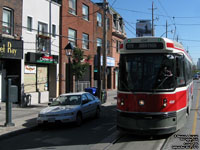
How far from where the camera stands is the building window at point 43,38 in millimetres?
19594

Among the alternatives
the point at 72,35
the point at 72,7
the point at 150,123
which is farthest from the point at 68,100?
the point at 72,7

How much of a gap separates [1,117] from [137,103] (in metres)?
8.13

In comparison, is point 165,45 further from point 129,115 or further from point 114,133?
point 114,133

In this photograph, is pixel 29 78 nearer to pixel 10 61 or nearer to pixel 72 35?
pixel 10 61

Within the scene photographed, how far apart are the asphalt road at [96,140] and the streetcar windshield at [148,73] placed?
62.2 inches

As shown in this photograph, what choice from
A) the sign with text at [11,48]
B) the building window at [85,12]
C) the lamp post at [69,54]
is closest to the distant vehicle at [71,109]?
the sign with text at [11,48]

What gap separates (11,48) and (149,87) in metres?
11.4

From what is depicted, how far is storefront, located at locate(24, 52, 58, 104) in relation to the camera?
18.6 m

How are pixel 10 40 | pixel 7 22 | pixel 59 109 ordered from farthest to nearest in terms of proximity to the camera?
pixel 7 22, pixel 10 40, pixel 59 109

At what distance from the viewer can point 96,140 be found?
8578 millimetres

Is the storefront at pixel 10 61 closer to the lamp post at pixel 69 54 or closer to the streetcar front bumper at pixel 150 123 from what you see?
the lamp post at pixel 69 54

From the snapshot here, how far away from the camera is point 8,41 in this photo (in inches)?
648

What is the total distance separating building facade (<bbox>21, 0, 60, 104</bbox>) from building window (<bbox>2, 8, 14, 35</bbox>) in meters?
0.93

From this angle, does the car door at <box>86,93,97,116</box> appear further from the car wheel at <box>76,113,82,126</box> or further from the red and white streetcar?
the red and white streetcar
